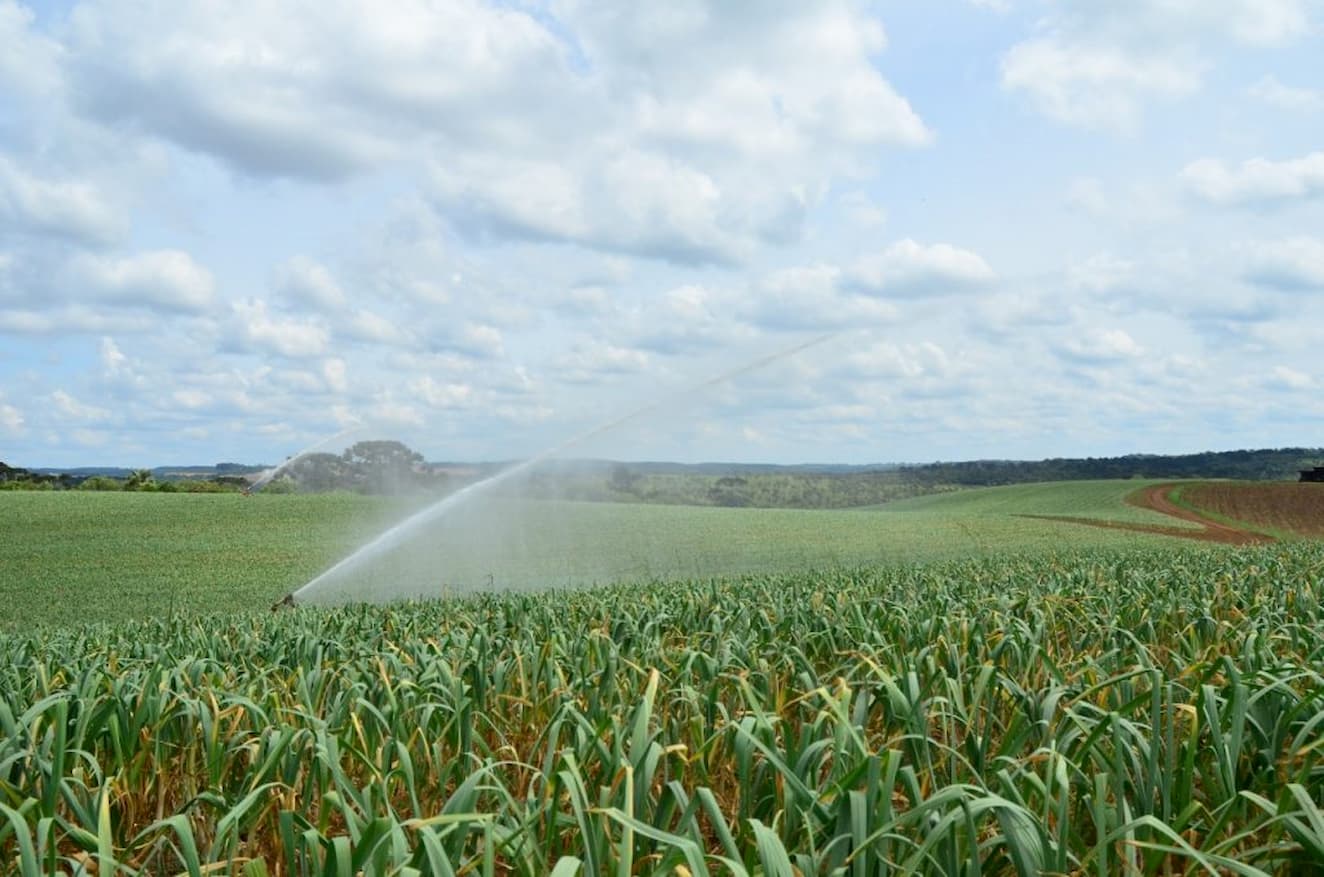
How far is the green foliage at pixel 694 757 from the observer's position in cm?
252

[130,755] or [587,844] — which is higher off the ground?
[587,844]

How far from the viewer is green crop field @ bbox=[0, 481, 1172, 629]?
2345 cm

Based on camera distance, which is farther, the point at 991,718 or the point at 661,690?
the point at 661,690

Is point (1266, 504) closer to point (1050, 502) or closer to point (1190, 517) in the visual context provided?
point (1190, 517)

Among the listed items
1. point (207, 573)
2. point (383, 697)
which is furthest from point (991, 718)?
point (207, 573)

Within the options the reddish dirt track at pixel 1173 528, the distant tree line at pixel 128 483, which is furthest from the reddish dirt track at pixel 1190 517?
the distant tree line at pixel 128 483

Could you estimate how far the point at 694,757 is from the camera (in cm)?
344

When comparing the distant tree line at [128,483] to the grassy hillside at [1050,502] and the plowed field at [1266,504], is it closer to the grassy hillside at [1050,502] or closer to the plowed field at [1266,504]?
the grassy hillside at [1050,502]

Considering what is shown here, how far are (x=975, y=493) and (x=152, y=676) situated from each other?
7013 cm

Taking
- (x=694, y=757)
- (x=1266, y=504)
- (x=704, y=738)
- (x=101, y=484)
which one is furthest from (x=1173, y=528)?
(x=101, y=484)

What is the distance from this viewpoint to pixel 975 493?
70.4m

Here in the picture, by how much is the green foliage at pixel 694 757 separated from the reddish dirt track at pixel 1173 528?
3359 cm

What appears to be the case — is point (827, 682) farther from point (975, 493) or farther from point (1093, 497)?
point (975, 493)

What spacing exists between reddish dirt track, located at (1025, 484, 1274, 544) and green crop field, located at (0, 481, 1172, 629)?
7.33 ft
